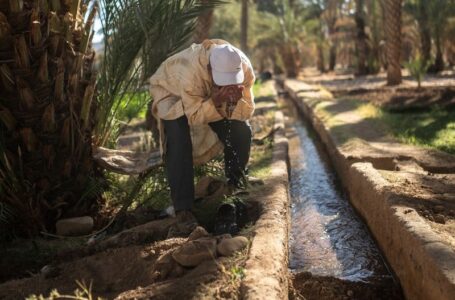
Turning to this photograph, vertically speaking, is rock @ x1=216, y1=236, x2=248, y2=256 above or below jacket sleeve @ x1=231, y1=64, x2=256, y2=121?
below

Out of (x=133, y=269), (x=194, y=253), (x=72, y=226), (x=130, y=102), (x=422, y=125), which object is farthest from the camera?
(x=422, y=125)

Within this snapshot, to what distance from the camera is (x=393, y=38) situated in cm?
1473

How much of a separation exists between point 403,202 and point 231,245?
1387 mm

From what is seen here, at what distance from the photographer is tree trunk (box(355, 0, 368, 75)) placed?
22.0 m

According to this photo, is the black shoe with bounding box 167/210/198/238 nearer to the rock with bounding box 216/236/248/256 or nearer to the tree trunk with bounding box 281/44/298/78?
the rock with bounding box 216/236/248/256

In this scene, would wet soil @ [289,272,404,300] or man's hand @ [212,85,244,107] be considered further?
man's hand @ [212,85,244,107]

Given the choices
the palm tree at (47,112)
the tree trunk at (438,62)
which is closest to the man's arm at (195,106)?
the palm tree at (47,112)

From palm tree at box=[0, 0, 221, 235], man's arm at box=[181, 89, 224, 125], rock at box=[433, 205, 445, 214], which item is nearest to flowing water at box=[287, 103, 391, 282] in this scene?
rock at box=[433, 205, 445, 214]

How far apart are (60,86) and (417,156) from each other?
3435 millimetres

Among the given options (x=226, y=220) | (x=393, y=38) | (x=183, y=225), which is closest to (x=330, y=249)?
(x=226, y=220)

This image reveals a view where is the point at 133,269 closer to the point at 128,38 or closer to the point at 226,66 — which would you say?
the point at 226,66

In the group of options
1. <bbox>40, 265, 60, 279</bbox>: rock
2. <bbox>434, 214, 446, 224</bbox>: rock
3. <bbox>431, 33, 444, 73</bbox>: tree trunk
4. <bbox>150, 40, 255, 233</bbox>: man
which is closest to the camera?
<bbox>40, 265, 60, 279</bbox>: rock

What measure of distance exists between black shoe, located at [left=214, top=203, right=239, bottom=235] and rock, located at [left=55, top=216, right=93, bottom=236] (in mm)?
1030

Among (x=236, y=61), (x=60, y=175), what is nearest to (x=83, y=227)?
(x=60, y=175)
